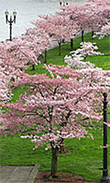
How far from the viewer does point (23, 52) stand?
27.4 m

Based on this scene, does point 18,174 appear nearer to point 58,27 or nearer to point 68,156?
point 68,156

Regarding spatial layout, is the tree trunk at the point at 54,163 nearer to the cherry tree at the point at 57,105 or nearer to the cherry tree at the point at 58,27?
the cherry tree at the point at 57,105

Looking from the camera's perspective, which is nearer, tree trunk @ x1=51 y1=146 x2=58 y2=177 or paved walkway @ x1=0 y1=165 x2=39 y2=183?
paved walkway @ x1=0 y1=165 x2=39 y2=183

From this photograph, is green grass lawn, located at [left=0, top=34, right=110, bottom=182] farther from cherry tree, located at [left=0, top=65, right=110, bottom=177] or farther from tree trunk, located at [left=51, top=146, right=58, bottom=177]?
cherry tree, located at [left=0, top=65, right=110, bottom=177]

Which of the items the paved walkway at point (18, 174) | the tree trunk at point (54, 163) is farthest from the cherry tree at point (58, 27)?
the tree trunk at point (54, 163)

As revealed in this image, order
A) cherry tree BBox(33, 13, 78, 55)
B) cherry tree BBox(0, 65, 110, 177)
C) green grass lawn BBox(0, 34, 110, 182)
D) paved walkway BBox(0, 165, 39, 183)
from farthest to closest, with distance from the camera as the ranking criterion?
cherry tree BBox(33, 13, 78, 55), green grass lawn BBox(0, 34, 110, 182), paved walkway BBox(0, 165, 39, 183), cherry tree BBox(0, 65, 110, 177)

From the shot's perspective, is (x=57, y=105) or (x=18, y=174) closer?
(x=57, y=105)

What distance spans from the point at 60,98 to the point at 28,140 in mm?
8623

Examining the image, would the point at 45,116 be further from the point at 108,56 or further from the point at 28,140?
the point at 108,56

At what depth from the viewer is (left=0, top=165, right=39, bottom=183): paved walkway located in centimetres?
1428

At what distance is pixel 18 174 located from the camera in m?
15.2

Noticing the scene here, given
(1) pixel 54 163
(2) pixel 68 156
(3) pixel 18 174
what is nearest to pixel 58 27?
(2) pixel 68 156

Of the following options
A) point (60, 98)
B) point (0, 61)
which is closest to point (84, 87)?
point (60, 98)

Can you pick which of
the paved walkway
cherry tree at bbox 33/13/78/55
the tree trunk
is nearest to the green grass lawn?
the paved walkway
